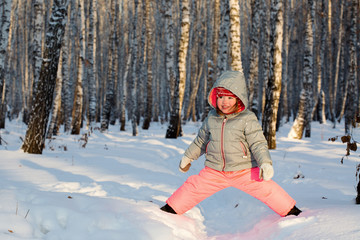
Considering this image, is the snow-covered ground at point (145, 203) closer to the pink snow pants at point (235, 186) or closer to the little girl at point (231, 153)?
the pink snow pants at point (235, 186)

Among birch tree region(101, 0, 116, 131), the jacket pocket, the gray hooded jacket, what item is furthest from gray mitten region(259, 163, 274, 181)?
birch tree region(101, 0, 116, 131)

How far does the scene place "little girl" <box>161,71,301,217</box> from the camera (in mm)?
2820

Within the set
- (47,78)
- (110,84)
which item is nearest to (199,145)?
(47,78)

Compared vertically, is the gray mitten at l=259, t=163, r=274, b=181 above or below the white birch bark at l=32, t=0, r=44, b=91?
below

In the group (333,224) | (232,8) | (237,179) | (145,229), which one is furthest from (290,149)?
(145,229)

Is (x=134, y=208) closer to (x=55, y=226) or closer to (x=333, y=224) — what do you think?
(x=55, y=226)

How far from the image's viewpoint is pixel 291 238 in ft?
7.28

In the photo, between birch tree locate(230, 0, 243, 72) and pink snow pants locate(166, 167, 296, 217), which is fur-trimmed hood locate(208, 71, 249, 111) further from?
birch tree locate(230, 0, 243, 72)

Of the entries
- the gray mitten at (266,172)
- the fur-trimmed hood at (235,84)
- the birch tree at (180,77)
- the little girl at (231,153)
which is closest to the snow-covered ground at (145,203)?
the little girl at (231,153)

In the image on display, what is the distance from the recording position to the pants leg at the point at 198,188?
296cm

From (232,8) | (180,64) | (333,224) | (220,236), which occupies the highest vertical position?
(232,8)

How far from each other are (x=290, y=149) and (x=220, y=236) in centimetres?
493

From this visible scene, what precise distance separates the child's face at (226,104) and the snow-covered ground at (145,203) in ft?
3.71

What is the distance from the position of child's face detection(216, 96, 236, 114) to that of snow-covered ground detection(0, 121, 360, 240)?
3.71 feet
